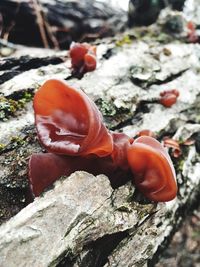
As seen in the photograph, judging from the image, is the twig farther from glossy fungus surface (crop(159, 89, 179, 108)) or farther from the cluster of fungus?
the cluster of fungus

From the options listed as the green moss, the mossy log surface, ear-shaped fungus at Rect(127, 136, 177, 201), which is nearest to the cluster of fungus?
ear-shaped fungus at Rect(127, 136, 177, 201)

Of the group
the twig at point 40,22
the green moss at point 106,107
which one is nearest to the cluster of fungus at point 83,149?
the green moss at point 106,107

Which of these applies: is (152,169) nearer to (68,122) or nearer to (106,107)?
(68,122)

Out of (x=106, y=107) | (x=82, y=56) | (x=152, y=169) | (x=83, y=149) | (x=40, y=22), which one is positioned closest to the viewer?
(x=83, y=149)

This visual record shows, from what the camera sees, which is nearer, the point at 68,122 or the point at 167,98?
the point at 68,122

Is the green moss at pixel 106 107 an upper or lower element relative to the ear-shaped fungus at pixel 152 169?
lower

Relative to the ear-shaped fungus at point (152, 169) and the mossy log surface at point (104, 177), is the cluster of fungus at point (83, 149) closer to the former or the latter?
the ear-shaped fungus at point (152, 169)

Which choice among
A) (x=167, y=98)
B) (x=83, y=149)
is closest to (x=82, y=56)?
(x=167, y=98)

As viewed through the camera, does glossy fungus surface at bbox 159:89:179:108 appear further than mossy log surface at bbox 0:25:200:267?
Yes

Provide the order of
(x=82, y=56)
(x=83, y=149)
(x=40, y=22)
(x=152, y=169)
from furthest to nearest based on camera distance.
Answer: (x=40, y=22) < (x=82, y=56) < (x=152, y=169) < (x=83, y=149)
